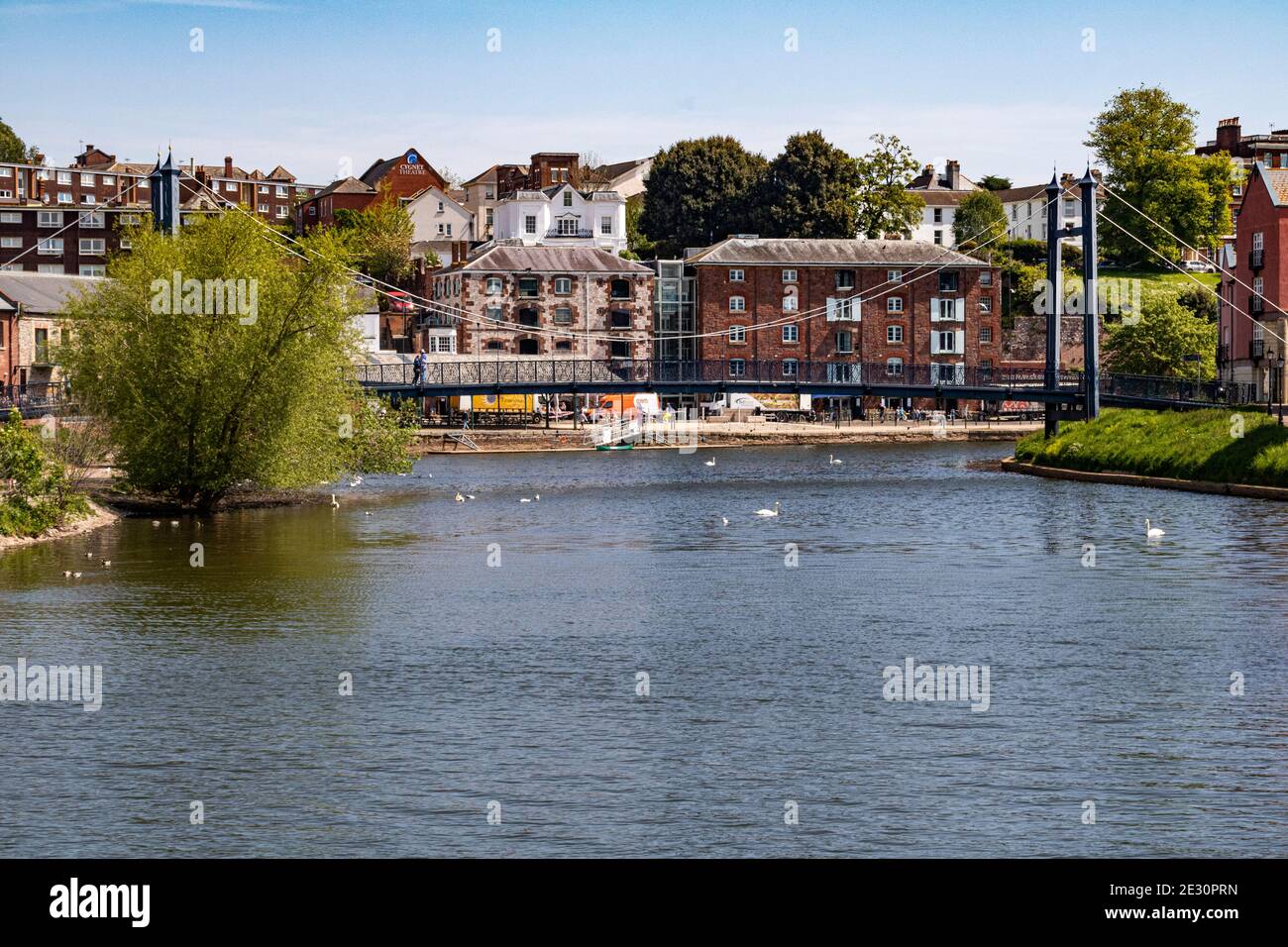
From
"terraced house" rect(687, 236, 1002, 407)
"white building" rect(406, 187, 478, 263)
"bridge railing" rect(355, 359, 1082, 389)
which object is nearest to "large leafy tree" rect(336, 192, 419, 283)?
"white building" rect(406, 187, 478, 263)

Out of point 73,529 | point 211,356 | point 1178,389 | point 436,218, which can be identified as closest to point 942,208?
point 436,218

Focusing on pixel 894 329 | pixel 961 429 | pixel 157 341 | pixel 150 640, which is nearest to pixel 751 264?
pixel 894 329

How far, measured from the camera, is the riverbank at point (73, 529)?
42.8 meters

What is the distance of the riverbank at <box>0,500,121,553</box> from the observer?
4275 centimetres

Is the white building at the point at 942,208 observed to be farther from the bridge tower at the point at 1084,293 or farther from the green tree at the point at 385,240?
the bridge tower at the point at 1084,293

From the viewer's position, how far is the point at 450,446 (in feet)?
320

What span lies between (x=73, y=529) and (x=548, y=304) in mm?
69692

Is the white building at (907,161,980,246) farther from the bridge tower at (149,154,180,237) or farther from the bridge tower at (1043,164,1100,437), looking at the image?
the bridge tower at (149,154,180,237)

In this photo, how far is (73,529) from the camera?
1815 inches

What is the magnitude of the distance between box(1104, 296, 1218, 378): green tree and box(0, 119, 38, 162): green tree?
340 feet

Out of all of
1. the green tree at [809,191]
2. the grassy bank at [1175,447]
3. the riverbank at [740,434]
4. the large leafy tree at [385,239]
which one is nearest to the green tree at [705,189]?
the green tree at [809,191]

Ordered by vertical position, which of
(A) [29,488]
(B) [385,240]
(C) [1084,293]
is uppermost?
(B) [385,240]

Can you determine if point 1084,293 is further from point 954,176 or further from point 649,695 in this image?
point 954,176
